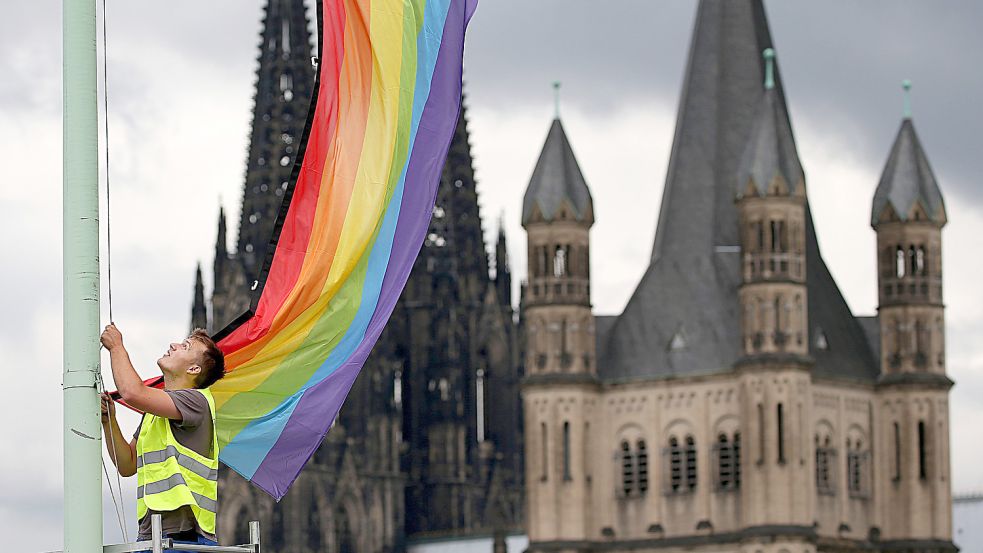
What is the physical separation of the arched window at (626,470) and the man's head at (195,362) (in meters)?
88.0

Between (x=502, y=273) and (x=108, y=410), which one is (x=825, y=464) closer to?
(x=502, y=273)

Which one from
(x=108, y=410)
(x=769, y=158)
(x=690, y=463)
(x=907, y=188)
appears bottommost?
(x=690, y=463)

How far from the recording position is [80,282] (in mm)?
11141

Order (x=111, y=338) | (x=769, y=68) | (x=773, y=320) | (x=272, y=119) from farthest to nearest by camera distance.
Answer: (x=272, y=119) < (x=769, y=68) < (x=773, y=320) < (x=111, y=338)

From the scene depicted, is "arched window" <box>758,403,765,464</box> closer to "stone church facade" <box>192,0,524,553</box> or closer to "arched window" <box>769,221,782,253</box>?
"arched window" <box>769,221,782,253</box>

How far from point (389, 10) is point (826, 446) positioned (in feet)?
289

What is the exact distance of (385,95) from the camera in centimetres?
1288

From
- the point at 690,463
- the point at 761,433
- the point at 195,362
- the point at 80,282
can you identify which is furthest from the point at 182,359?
the point at 690,463

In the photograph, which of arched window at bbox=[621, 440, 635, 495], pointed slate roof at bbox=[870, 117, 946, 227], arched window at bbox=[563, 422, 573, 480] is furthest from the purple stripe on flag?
pointed slate roof at bbox=[870, 117, 946, 227]

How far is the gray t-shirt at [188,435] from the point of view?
1156cm

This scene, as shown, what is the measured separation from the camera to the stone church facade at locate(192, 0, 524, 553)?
122812mm

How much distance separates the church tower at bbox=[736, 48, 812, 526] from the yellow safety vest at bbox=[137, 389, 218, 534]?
84884mm

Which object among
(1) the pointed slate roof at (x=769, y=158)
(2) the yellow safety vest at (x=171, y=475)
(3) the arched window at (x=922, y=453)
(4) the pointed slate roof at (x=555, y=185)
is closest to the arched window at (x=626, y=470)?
(4) the pointed slate roof at (x=555, y=185)

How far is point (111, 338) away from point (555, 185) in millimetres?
89257
